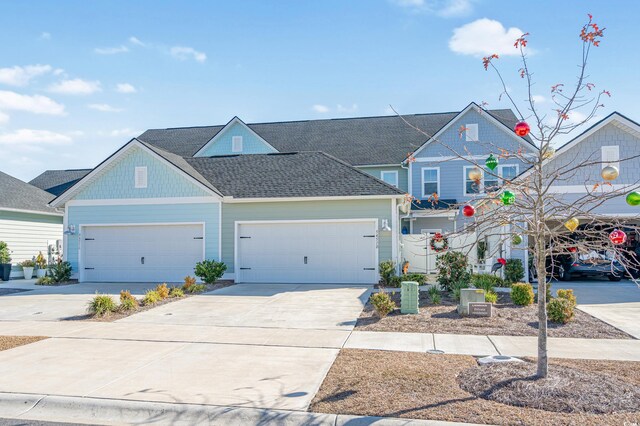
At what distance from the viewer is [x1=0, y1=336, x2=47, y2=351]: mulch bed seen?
8.26 metres

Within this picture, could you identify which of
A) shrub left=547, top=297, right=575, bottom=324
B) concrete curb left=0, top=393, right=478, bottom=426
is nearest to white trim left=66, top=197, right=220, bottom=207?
shrub left=547, top=297, right=575, bottom=324

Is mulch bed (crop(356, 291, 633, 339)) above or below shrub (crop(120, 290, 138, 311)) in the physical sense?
below

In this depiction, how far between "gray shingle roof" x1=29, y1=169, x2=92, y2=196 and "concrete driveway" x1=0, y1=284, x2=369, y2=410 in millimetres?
19342

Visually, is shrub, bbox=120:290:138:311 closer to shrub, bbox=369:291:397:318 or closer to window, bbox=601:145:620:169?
shrub, bbox=369:291:397:318

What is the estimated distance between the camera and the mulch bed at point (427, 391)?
4926 millimetres

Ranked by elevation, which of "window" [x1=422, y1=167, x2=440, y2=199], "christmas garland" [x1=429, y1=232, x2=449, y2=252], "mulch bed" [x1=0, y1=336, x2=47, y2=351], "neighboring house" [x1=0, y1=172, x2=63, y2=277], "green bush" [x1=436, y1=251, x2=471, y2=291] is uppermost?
"window" [x1=422, y1=167, x2=440, y2=199]

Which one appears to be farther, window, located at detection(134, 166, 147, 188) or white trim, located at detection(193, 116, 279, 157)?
white trim, located at detection(193, 116, 279, 157)

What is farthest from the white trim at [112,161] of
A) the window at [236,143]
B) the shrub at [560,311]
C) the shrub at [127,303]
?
the shrub at [560,311]

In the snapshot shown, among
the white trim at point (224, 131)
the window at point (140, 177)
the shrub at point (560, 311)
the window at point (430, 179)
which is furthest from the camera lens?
the white trim at point (224, 131)

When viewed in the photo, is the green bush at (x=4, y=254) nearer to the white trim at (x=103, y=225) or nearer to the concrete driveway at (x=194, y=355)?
the white trim at (x=103, y=225)

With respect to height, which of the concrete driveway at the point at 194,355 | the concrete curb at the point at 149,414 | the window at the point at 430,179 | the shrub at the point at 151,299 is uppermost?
the window at the point at 430,179

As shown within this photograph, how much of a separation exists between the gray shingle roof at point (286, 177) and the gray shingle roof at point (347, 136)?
6552 millimetres

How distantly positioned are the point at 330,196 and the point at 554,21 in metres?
9.97

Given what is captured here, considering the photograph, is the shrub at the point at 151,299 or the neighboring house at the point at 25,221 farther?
the neighboring house at the point at 25,221
